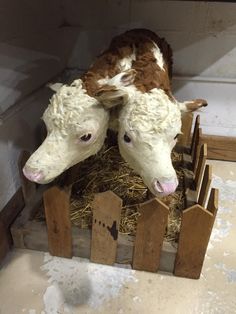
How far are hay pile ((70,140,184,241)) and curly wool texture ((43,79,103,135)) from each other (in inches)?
14.0

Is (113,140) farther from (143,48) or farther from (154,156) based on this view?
(154,156)

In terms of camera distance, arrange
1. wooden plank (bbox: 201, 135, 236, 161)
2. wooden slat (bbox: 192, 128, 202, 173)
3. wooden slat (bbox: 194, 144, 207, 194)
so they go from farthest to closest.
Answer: wooden plank (bbox: 201, 135, 236, 161)
wooden slat (bbox: 192, 128, 202, 173)
wooden slat (bbox: 194, 144, 207, 194)

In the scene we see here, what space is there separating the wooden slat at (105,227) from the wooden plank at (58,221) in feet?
0.26

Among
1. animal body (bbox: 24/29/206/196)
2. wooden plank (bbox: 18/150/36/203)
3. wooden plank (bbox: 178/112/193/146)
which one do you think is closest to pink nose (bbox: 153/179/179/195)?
animal body (bbox: 24/29/206/196)

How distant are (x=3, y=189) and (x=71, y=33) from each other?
34.5 inches

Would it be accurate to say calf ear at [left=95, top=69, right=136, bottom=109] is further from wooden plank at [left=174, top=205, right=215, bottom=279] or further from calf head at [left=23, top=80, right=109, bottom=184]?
wooden plank at [left=174, top=205, right=215, bottom=279]

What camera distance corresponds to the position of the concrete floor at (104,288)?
0.86 metres

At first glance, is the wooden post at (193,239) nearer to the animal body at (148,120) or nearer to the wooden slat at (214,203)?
the wooden slat at (214,203)

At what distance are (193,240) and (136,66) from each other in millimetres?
557

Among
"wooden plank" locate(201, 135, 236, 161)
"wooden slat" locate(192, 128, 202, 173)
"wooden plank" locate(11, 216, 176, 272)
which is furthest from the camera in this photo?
"wooden plank" locate(201, 135, 236, 161)

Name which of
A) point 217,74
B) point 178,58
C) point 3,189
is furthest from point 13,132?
point 217,74

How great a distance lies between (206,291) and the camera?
0.91 metres

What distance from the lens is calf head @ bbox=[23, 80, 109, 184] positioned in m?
0.80

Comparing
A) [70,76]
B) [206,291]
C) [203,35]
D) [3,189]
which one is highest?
[203,35]
